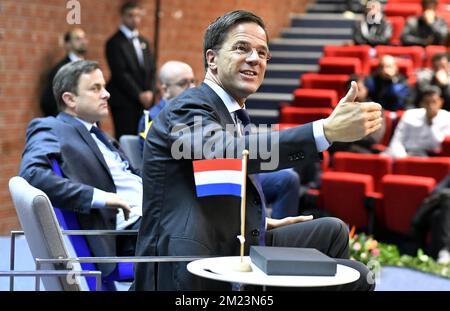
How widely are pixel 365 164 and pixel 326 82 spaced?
7.99 ft

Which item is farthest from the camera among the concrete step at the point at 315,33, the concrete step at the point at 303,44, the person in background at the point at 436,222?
the concrete step at the point at 315,33

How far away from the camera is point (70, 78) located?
4.04 m

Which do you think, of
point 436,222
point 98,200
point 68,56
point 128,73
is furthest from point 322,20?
point 98,200

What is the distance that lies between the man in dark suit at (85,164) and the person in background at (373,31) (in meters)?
6.59

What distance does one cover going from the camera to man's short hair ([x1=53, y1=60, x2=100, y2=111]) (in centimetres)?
402

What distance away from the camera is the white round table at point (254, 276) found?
211 cm

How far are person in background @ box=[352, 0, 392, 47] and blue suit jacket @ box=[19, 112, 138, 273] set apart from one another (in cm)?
683

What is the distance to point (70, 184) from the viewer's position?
355cm

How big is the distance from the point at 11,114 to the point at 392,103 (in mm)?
3506

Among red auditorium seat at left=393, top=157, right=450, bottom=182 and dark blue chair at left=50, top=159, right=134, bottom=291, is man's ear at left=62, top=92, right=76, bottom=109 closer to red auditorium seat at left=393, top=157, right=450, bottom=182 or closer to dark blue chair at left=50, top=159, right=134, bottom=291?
dark blue chair at left=50, top=159, right=134, bottom=291

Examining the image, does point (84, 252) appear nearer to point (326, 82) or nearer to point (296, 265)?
point (296, 265)

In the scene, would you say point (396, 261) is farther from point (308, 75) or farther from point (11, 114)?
point (308, 75)

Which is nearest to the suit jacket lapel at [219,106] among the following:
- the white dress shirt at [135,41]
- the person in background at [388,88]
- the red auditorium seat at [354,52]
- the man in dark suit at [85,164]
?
the man in dark suit at [85,164]

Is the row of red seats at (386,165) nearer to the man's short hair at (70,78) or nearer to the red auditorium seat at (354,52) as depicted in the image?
the red auditorium seat at (354,52)
